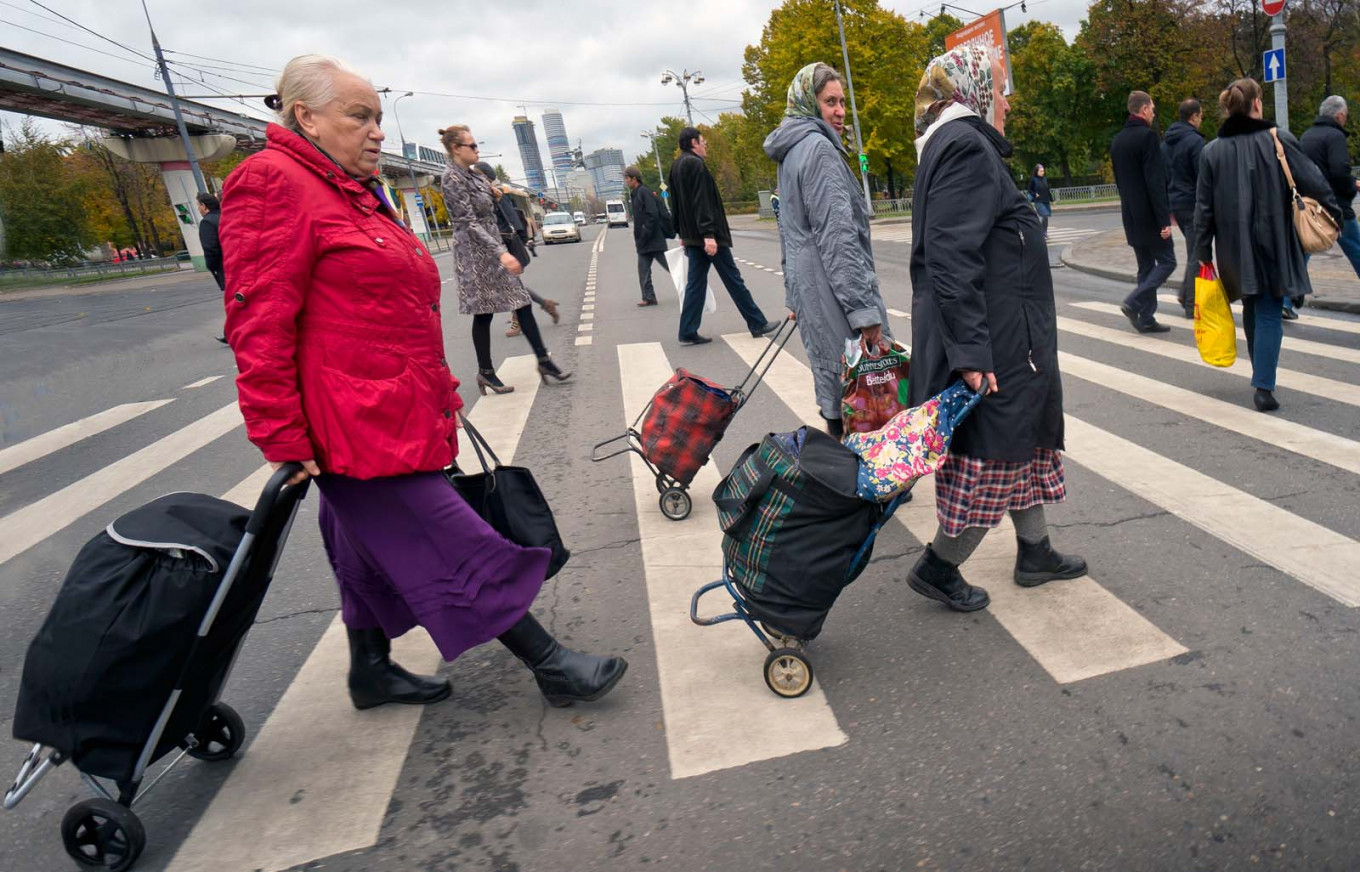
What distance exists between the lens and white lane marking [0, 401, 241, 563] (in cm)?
540

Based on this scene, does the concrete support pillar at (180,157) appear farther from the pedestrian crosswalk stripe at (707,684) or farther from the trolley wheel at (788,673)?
the trolley wheel at (788,673)

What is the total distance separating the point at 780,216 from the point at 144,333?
15.1 m

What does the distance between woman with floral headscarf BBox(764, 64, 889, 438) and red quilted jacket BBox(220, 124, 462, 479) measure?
1.90 metres

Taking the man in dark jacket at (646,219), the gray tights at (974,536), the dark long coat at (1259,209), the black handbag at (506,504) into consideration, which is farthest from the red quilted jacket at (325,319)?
the man in dark jacket at (646,219)

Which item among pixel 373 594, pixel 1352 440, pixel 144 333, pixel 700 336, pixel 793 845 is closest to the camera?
pixel 793 845

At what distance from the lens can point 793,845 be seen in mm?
2230

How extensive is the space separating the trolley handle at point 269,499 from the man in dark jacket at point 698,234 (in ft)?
22.2

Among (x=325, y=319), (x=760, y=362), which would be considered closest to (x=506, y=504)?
(x=325, y=319)

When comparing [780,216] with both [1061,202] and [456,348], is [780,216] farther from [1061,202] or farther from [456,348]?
[1061,202]

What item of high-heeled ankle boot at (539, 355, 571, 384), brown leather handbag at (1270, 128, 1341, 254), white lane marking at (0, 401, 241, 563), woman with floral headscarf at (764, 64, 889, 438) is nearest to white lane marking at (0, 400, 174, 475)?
white lane marking at (0, 401, 241, 563)

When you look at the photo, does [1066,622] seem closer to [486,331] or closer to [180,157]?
[486,331]

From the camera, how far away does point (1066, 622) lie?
123 inches

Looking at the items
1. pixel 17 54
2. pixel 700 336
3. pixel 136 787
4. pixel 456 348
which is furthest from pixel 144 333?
pixel 17 54

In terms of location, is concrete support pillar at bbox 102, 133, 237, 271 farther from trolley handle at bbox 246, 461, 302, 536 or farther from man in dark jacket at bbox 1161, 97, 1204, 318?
trolley handle at bbox 246, 461, 302, 536
